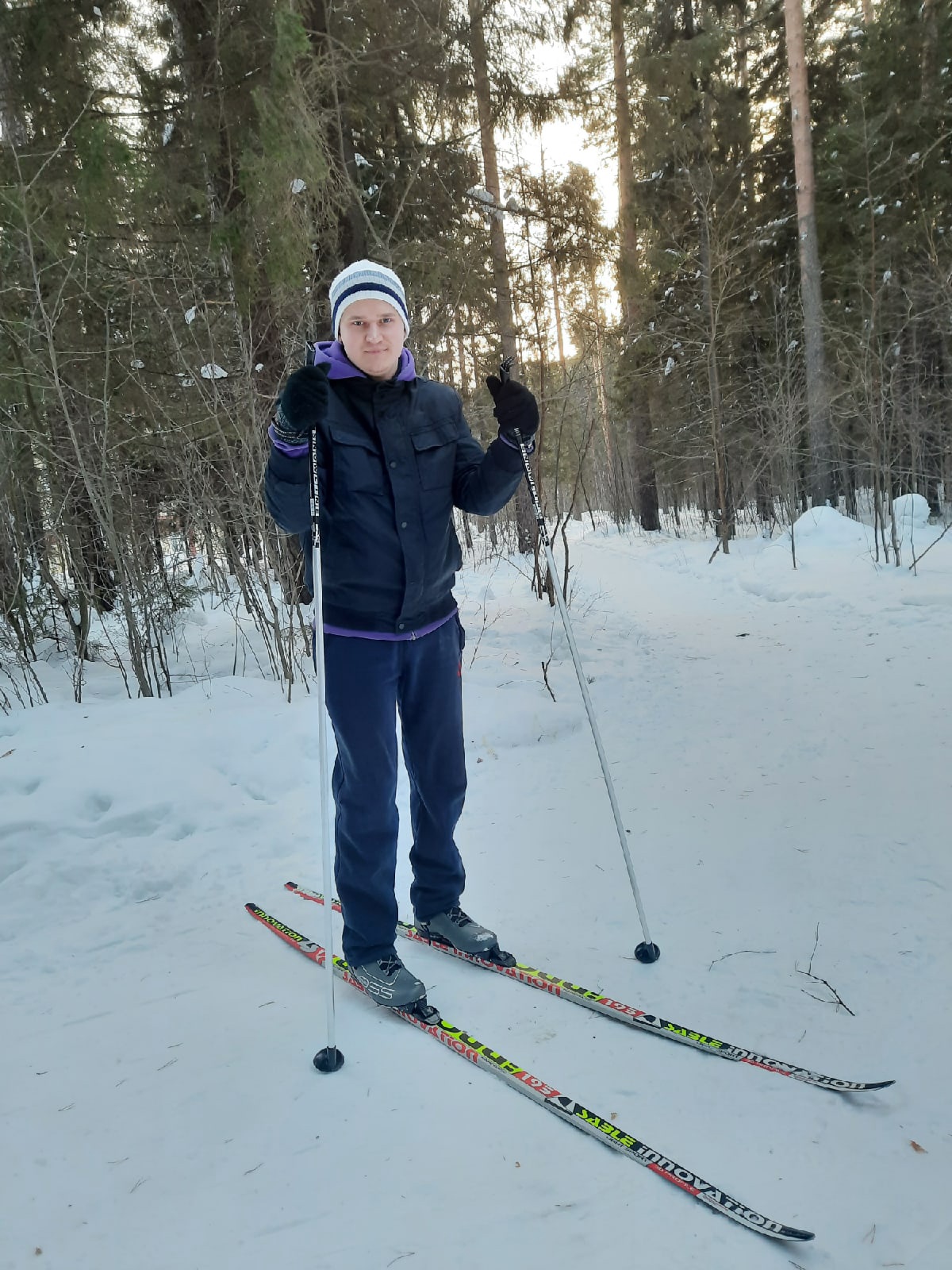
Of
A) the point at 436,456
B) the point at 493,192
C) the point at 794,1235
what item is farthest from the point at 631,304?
the point at 794,1235

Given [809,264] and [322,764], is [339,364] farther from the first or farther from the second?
[809,264]

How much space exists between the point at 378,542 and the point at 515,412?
62 cm

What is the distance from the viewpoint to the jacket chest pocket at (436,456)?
7.58 feet

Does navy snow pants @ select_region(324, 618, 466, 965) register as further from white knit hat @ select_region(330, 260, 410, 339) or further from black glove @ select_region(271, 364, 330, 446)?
white knit hat @ select_region(330, 260, 410, 339)

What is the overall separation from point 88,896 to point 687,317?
45.4 ft

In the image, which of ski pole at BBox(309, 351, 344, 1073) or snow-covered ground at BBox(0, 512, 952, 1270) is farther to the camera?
ski pole at BBox(309, 351, 344, 1073)

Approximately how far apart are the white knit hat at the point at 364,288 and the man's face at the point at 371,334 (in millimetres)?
16

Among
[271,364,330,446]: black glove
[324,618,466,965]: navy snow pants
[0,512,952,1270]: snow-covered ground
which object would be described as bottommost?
[0,512,952,1270]: snow-covered ground

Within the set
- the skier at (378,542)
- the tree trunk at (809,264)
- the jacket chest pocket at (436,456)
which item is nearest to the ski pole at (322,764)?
the skier at (378,542)

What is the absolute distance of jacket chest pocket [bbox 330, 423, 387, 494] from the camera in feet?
7.26

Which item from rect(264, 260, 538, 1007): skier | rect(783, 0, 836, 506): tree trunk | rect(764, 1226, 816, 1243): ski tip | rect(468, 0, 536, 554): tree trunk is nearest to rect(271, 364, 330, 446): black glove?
rect(264, 260, 538, 1007): skier

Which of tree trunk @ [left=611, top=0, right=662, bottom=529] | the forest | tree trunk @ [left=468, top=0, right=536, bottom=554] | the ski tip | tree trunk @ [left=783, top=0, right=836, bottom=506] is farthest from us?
tree trunk @ [left=611, top=0, right=662, bottom=529]

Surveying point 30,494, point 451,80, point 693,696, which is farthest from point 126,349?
point 693,696

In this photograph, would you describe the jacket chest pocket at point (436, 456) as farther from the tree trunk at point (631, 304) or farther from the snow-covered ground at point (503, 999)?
the tree trunk at point (631, 304)
